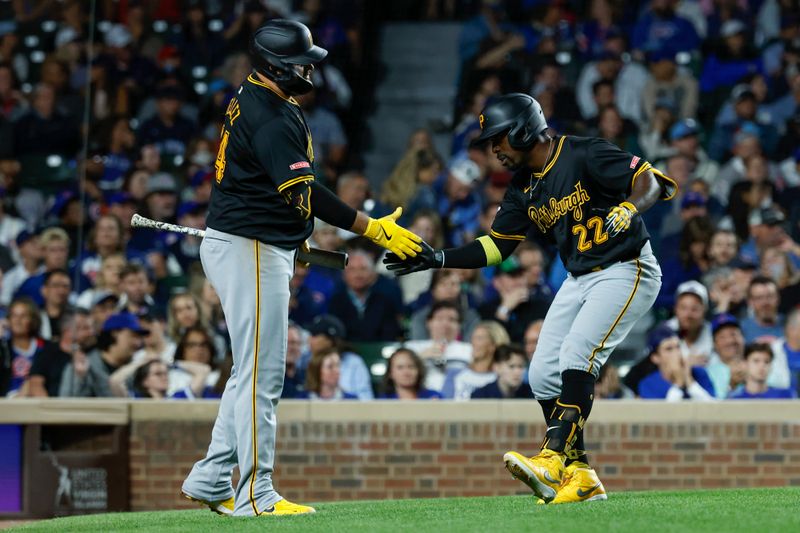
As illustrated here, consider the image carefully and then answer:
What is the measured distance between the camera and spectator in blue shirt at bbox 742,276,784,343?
1059cm

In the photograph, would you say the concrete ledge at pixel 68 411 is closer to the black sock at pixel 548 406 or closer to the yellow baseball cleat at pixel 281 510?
the yellow baseball cleat at pixel 281 510

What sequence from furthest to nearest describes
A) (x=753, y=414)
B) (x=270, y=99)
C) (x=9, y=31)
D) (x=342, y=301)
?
1. (x=9, y=31)
2. (x=342, y=301)
3. (x=753, y=414)
4. (x=270, y=99)

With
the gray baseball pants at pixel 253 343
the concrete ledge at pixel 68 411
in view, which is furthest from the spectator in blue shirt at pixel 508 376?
the gray baseball pants at pixel 253 343

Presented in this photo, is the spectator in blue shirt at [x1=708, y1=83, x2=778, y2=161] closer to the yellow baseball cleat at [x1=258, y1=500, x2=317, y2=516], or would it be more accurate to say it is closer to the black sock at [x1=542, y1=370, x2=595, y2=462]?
the black sock at [x1=542, y1=370, x2=595, y2=462]

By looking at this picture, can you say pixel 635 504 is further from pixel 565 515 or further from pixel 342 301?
pixel 342 301

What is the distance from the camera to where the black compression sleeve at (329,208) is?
6.24 metres

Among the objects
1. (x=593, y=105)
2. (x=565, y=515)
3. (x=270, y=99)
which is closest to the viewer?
(x=565, y=515)

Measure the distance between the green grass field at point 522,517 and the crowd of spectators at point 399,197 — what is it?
3.32 meters

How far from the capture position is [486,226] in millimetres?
11602

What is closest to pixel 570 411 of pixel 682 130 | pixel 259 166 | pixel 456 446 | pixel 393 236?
pixel 393 236

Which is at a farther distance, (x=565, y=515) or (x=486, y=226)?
(x=486, y=226)

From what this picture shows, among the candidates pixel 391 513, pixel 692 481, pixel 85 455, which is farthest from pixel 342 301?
pixel 391 513

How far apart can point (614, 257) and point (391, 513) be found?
1.56m

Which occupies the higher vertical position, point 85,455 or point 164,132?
point 164,132
